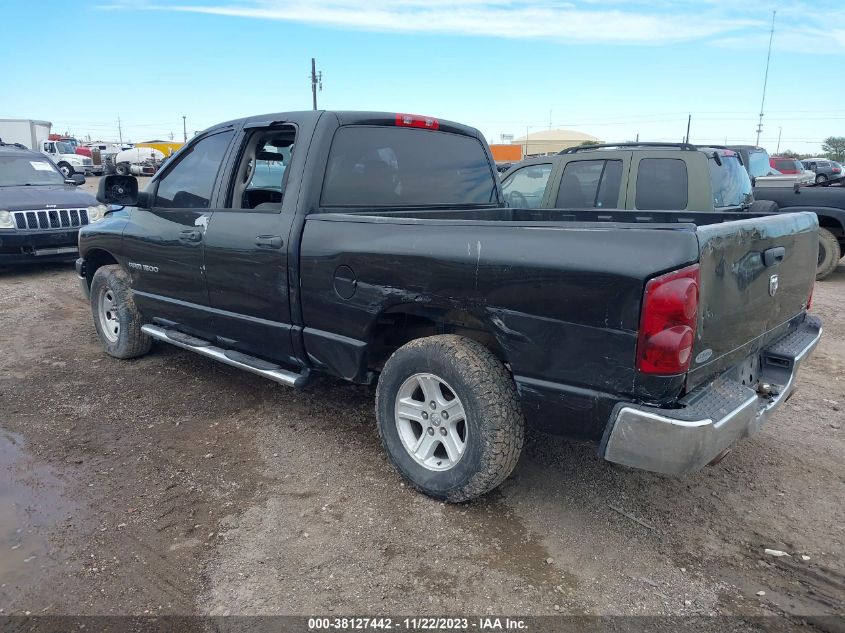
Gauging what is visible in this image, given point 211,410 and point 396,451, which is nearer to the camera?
point 396,451

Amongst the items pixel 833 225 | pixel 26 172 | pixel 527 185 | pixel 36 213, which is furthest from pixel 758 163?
pixel 26 172

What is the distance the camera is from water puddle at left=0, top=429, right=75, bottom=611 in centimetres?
261

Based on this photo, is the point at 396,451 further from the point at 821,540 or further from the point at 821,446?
the point at 821,446

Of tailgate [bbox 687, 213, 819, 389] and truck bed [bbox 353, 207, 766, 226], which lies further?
truck bed [bbox 353, 207, 766, 226]

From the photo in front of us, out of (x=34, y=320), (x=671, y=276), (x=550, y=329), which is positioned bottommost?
(x=34, y=320)

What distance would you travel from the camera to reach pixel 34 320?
22.1 ft

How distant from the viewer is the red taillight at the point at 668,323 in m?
2.27

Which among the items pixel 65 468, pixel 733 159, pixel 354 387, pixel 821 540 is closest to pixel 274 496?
pixel 65 468

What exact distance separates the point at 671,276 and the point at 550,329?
52cm

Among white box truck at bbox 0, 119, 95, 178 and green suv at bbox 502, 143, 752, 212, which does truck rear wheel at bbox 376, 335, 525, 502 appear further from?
white box truck at bbox 0, 119, 95, 178

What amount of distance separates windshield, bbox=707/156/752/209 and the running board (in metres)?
4.67

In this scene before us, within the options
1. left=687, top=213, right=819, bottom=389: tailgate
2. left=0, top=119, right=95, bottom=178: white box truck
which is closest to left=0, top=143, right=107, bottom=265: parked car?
left=687, top=213, right=819, bottom=389: tailgate

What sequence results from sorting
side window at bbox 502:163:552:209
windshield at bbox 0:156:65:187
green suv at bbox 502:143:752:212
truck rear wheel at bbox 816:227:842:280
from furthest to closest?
windshield at bbox 0:156:65:187 < truck rear wheel at bbox 816:227:842:280 < side window at bbox 502:163:552:209 < green suv at bbox 502:143:752:212

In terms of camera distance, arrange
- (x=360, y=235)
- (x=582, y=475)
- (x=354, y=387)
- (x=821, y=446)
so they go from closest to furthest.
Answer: (x=360, y=235) < (x=582, y=475) < (x=821, y=446) < (x=354, y=387)
